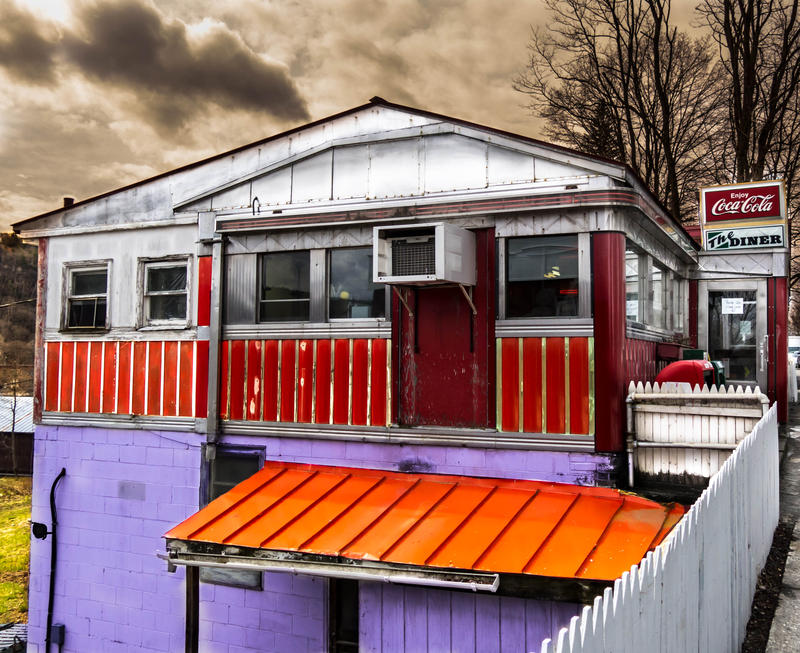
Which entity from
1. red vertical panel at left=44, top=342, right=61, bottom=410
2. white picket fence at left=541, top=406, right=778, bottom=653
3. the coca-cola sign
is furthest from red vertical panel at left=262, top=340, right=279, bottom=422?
the coca-cola sign

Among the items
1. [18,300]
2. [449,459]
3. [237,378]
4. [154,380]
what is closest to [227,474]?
[237,378]

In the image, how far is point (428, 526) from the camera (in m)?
6.91

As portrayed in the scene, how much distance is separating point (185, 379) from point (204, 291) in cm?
127

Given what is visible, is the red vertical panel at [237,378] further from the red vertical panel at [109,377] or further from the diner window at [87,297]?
the diner window at [87,297]

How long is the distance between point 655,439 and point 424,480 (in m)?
2.65

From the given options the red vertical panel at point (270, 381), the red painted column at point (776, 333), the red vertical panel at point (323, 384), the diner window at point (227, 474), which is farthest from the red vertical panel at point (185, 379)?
the red painted column at point (776, 333)

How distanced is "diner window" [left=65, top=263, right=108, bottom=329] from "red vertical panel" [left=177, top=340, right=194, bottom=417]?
1558mm

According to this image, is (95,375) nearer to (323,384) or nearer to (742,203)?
(323,384)

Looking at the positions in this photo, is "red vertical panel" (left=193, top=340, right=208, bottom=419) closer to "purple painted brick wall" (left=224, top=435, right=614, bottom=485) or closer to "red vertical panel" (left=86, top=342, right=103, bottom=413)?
"purple painted brick wall" (left=224, top=435, right=614, bottom=485)

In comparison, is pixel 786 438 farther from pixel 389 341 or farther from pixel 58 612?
pixel 58 612

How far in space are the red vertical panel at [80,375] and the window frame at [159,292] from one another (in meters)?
1.12

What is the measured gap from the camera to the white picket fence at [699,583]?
299cm

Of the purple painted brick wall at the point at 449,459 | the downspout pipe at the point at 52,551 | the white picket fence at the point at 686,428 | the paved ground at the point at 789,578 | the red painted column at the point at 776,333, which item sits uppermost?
the red painted column at the point at 776,333

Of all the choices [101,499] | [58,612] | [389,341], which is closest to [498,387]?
[389,341]
